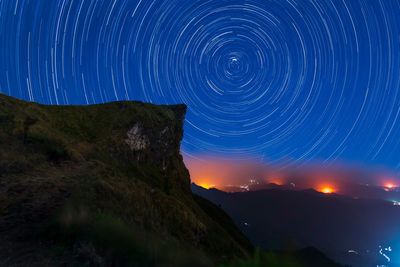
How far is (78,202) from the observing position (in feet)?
45.4

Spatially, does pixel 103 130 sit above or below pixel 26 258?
above

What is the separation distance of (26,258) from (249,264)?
630 centimetres

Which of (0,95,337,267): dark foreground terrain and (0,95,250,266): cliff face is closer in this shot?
(0,95,337,267): dark foreground terrain

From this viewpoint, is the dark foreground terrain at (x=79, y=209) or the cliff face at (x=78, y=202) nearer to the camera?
the dark foreground terrain at (x=79, y=209)

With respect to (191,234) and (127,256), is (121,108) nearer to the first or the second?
(191,234)

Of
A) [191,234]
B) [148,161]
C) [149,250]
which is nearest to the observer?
[149,250]

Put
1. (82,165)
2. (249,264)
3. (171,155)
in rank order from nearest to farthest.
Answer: (249,264)
(82,165)
(171,155)

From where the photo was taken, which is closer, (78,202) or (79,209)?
(79,209)

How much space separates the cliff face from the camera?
970 centimetres

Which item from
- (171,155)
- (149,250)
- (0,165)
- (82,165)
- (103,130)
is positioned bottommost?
(149,250)

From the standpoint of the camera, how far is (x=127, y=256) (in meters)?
9.33

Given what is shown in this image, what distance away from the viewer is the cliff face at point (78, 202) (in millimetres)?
9703

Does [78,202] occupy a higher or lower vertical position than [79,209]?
higher

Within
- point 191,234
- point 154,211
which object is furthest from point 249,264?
point 191,234
